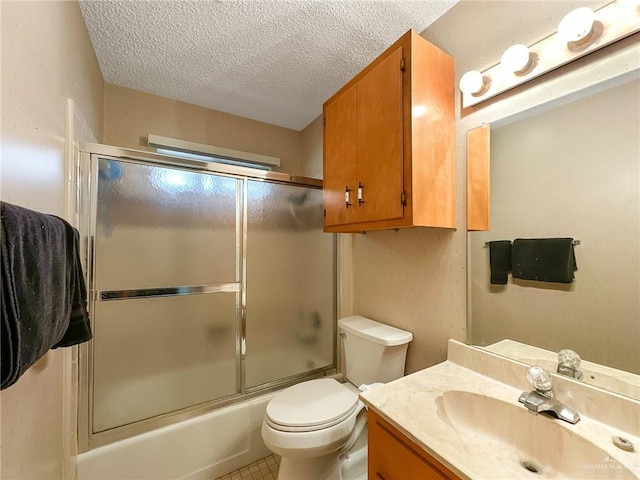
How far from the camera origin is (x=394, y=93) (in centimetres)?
112

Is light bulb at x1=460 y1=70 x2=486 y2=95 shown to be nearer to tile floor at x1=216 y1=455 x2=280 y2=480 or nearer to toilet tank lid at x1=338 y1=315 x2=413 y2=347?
toilet tank lid at x1=338 y1=315 x2=413 y2=347

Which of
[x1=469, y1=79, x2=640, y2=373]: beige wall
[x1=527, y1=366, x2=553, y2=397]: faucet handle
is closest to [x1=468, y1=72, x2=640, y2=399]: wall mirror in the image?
[x1=469, y1=79, x2=640, y2=373]: beige wall

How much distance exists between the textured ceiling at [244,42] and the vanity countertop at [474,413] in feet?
5.17

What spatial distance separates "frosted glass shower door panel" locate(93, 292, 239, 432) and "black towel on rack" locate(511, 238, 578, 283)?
4.89ft

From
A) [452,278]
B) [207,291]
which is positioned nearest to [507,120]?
[452,278]

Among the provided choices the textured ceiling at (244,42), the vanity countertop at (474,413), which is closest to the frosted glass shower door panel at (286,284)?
the textured ceiling at (244,42)

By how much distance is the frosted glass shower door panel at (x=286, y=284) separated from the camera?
1.76 metres

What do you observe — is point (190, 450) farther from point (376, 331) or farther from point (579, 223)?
point (579, 223)

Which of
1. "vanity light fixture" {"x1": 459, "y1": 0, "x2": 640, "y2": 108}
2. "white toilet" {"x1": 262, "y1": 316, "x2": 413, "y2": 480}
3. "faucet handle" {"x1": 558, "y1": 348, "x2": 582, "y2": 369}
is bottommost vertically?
"white toilet" {"x1": 262, "y1": 316, "x2": 413, "y2": 480}

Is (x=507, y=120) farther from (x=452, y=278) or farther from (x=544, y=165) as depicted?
(x=452, y=278)

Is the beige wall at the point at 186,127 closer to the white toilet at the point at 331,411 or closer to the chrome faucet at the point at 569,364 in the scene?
the white toilet at the point at 331,411

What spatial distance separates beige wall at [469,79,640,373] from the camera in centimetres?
77

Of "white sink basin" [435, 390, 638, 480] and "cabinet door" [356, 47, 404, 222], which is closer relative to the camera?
"white sink basin" [435, 390, 638, 480]

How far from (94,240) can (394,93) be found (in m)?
1.56
